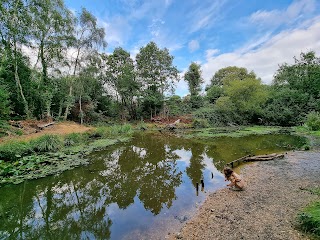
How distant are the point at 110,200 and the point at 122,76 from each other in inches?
887

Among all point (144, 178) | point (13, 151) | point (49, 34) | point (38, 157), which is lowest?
point (144, 178)

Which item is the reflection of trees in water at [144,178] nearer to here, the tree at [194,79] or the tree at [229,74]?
the tree at [194,79]

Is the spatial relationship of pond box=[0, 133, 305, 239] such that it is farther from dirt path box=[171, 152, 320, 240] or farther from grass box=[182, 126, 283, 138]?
grass box=[182, 126, 283, 138]

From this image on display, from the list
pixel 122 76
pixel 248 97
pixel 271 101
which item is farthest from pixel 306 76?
pixel 122 76

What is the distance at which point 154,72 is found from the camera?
2808 cm

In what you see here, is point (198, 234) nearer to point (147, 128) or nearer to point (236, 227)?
point (236, 227)

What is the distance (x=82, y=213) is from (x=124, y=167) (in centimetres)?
389

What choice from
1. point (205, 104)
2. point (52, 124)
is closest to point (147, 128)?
point (52, 124)

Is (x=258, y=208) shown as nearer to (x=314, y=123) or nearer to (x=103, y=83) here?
(x=314, y=123)

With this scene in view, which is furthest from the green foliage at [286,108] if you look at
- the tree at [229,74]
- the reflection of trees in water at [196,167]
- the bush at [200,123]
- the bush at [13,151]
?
the bush at [13,151]

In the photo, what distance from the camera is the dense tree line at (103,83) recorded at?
55.1 ft

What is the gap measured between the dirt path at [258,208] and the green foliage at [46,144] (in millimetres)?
8890

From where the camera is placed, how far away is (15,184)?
6500 mm

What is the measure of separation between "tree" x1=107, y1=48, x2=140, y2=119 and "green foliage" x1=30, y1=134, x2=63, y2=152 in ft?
53.2
